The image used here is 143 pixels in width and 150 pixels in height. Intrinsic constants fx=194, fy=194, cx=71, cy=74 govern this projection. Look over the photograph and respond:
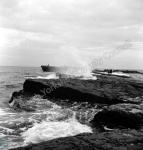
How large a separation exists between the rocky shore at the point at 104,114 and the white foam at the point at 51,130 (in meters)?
0.64

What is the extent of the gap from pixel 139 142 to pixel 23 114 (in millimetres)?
6598

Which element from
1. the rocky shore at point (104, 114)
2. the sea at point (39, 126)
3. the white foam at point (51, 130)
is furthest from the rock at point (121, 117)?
the white foam at point (51, 130)

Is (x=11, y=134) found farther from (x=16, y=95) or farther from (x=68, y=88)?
(x=16, y=95)

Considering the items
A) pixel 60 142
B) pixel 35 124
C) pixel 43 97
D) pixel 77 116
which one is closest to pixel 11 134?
pixel 35 124

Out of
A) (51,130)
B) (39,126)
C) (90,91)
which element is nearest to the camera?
(51,130)

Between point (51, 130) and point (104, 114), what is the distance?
2.48 metres

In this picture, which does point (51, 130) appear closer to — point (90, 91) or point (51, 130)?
point (51, 130)

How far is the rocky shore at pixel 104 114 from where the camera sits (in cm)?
441

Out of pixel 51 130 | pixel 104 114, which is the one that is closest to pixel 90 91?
pixel 104 114

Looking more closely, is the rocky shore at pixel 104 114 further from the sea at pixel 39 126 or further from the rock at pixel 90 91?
the sea at pixel 39 126

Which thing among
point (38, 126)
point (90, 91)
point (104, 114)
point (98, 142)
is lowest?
point (38, 126)

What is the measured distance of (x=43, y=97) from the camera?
13.9 m

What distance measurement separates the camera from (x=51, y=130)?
23.1 feet

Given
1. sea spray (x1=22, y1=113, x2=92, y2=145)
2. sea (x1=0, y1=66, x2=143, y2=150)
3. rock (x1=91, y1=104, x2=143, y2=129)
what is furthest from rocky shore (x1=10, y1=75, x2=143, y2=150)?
sea (x1=0, y1=66, x2=143, y2=150)
